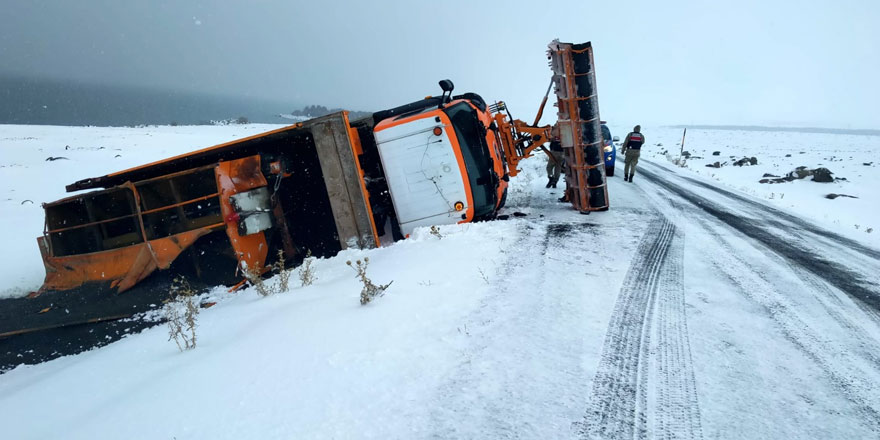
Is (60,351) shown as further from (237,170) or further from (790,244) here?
(790,244)

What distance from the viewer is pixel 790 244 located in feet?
17.3

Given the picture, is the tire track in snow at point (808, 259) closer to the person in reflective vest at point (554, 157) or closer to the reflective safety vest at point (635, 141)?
the person in reflective vest at point (554, 157)

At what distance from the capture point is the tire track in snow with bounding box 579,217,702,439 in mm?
2043

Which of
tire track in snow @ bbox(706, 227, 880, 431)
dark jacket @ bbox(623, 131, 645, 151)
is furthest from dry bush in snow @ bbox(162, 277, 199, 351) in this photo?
dark jacket @ bbox(623, 131, 645, 151)

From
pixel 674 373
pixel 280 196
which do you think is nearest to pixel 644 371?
pixel 674 373

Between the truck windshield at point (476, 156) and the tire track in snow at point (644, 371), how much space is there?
2970mm

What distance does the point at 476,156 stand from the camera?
6.51 m

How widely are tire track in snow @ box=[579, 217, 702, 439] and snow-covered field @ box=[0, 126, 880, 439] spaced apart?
0.01 metres

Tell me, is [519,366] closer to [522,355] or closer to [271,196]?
[522,355]

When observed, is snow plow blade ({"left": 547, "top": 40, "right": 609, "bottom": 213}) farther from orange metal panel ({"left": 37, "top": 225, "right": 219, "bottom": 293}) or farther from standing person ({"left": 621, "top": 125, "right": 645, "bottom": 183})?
orange metal panel ({"left": 37, "top": 225, "right": 219, "bottom": 293})

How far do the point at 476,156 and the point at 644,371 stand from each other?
4.59 meters

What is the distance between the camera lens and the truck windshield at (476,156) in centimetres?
640

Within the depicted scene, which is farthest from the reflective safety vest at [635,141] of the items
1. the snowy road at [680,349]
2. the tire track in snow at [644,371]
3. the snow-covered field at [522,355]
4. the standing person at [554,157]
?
the tire track in snow at [644,371]

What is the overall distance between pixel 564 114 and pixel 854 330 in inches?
204
